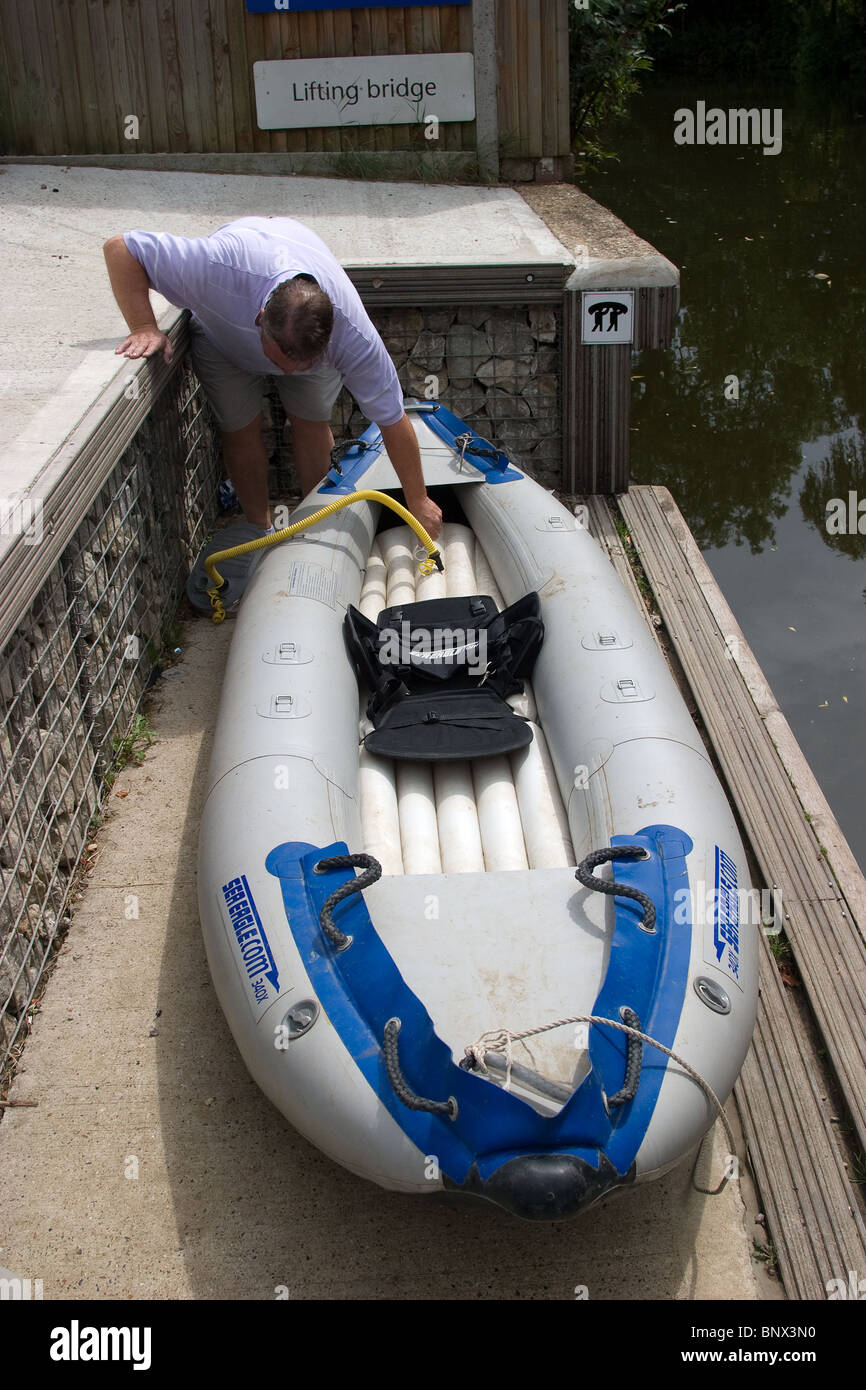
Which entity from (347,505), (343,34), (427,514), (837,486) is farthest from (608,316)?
(343,34)

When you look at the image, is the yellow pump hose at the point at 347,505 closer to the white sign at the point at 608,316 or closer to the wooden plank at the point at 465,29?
the white sign at the point at 608,316

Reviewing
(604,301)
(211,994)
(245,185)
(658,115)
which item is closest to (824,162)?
(658,115)

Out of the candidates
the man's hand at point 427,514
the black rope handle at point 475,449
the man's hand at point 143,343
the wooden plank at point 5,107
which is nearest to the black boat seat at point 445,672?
the man's hand at point 427,514

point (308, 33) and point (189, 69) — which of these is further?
point (189, 69)

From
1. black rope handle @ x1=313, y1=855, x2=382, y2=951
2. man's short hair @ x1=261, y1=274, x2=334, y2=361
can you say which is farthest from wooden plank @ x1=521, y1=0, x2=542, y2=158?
black rope handle @ x1=313, y1=855, x2=382, y2=951

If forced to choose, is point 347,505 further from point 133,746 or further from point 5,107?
point 5,107

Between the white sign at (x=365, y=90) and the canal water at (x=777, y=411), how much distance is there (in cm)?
216

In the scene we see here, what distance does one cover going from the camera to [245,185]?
22.0ft

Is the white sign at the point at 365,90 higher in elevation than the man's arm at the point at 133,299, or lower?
higher

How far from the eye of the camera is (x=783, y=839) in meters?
3.46

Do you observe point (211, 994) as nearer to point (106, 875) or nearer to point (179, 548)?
point (106, 875)

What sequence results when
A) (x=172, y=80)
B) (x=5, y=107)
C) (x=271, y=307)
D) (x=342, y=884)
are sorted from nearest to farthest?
(x=342, y=884), (x=271, y=307), (x=172, y=80), (x=5, y=107)

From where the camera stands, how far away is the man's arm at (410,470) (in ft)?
13.0

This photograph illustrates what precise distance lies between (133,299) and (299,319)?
83cm
